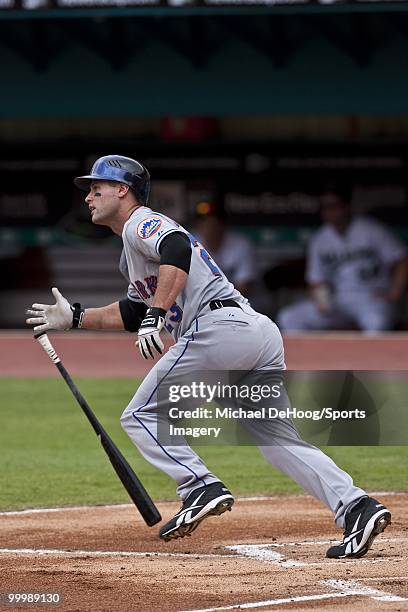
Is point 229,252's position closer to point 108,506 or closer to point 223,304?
point 108,506

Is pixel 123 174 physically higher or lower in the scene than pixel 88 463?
higher

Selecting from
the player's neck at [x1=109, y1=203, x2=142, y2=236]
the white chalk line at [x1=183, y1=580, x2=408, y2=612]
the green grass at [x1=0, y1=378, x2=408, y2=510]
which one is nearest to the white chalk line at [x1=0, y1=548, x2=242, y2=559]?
the white chalk line at [x1=183, y1=580, x2=408, y2=612]

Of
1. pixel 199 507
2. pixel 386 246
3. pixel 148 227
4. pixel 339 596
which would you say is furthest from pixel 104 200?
pixel 386 246

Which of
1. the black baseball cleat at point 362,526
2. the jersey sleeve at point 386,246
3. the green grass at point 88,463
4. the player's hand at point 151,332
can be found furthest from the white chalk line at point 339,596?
the jersey sleeve at point 386,246

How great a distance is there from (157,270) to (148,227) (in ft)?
0.69

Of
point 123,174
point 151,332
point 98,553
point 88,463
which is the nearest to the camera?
point 151,332

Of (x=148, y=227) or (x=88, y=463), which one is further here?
(x=88, y=463)

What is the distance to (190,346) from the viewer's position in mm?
5539

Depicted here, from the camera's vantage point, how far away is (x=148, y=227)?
5.50 m

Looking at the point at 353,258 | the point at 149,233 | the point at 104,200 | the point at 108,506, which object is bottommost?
the point at 108,506

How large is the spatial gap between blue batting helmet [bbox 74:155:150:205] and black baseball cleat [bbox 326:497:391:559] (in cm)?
166

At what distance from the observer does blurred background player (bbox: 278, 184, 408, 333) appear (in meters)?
15.9

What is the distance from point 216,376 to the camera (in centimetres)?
560

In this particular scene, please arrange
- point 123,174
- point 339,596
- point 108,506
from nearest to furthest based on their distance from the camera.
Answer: point 339,596, point 123,174, point 108,506
